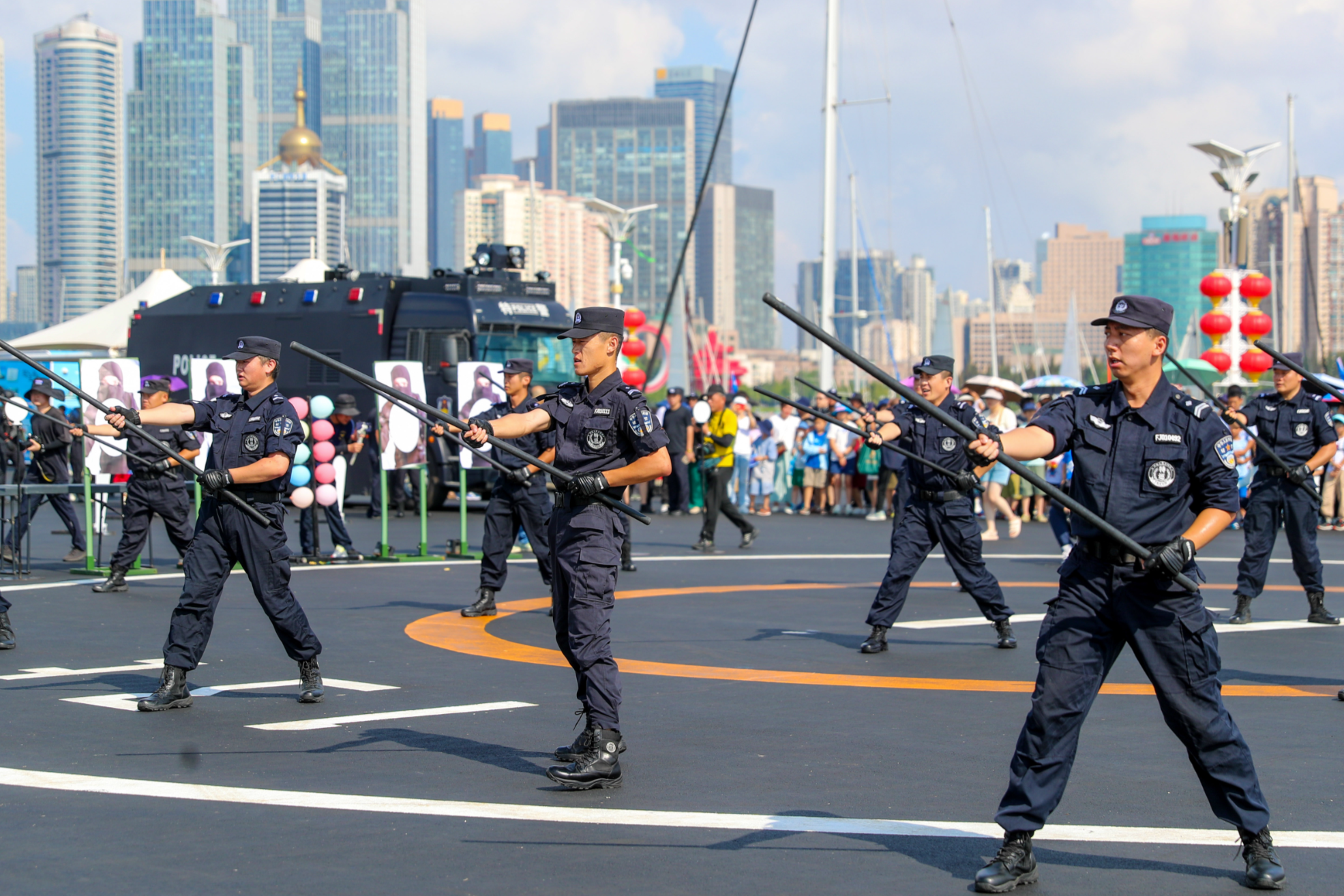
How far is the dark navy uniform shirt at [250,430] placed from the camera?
8297mm

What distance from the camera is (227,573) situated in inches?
328

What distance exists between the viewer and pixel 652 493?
26.6 meters

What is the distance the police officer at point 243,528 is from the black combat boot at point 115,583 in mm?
5644

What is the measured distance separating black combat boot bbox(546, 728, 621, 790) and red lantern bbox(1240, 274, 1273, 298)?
20.1 meters

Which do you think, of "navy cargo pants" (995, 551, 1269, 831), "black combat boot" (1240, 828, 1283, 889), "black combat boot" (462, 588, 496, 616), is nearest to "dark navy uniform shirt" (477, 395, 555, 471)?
"black combat boot" (462, 588, 496, 616)

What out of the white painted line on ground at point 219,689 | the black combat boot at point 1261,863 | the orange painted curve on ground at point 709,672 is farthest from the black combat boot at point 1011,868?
the white painted line on ground at point 219,689

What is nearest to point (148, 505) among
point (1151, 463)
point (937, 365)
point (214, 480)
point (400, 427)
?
point (400, 427)

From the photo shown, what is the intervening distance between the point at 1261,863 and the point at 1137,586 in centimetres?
99

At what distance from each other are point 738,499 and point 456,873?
21.1 m

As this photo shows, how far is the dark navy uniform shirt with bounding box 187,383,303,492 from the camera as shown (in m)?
8.30

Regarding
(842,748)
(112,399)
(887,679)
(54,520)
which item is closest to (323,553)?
(112,399)

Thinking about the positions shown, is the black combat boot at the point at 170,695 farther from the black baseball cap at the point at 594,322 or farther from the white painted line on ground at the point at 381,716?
the black baseball cap at the point at 594,322

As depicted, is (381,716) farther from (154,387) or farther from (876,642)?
(154,387)

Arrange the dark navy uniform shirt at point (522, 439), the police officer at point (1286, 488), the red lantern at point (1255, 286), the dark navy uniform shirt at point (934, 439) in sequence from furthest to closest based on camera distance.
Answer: the red lantern at point (1255, 286), the dark navy uniform shirt at point (522, 439), the police officer at point (1286, 488), the dark navy uniform shirt at point (934, 439)
